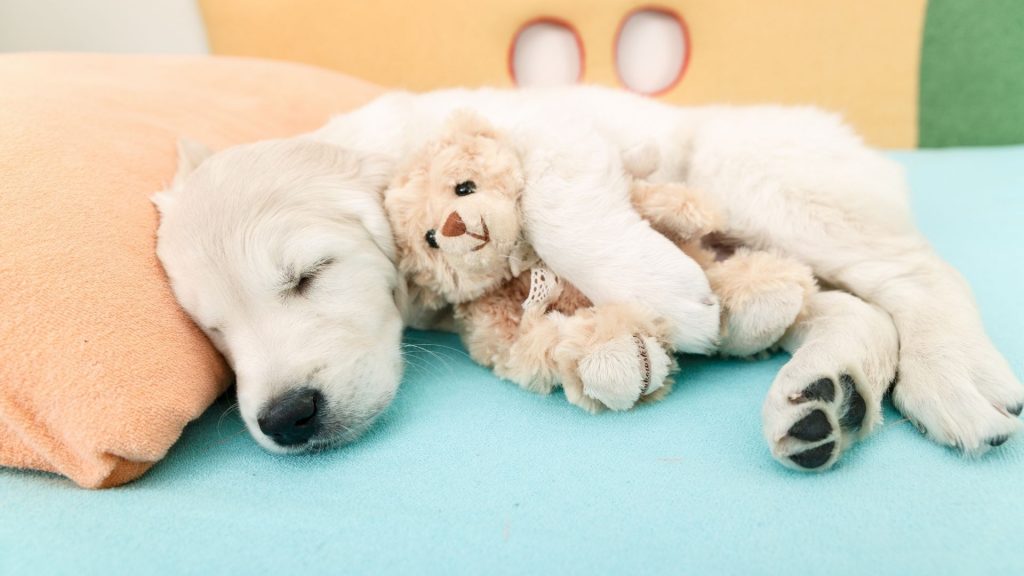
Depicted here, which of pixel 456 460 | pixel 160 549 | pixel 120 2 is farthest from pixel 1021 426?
pixel 120 2

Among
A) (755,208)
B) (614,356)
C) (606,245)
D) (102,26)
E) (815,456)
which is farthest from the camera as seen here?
(102,26)

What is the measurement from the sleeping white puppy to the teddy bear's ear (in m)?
0.08

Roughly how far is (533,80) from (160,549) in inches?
120

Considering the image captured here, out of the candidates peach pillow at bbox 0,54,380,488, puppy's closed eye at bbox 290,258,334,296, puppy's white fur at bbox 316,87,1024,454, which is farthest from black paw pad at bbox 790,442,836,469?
peach pillow at bbox 0,54,380,488

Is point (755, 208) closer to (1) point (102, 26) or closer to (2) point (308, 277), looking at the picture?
(2) point (308, 277)

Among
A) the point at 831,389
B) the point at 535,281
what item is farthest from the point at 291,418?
the point at 831,389

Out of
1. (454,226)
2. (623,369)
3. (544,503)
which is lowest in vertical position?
(544,503)

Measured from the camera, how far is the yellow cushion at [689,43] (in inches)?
120

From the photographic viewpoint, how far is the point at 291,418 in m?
1.01

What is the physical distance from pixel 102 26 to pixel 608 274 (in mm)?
A: 3657

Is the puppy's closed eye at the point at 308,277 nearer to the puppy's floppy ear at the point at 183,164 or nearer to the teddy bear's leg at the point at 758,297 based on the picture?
the puppy's floppy ear at the point at 183,164

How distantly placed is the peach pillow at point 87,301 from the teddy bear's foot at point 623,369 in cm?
70

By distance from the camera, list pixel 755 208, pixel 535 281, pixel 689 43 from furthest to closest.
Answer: pixel 689 43 → pixel 755 208 → pixel 535 281

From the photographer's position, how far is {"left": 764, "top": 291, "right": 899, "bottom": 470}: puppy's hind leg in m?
0.89
